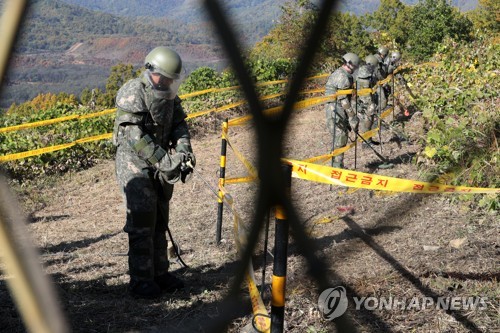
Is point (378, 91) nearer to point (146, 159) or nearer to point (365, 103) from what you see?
point (365, 103)

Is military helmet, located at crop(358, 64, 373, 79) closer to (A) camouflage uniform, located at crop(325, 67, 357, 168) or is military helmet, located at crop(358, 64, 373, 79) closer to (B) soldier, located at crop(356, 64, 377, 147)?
(B) soldier, located at crop(356, 64, 377, 147)

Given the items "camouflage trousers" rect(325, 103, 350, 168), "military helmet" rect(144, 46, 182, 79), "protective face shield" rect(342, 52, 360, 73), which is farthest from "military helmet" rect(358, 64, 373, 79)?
"military helmet" rect(144, 46, 182, 79)

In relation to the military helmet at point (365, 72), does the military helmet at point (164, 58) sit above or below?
below

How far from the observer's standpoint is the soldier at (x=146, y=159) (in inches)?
154

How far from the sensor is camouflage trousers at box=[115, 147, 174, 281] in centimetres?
401

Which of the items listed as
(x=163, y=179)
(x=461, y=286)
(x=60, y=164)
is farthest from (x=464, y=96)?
(x=60, y=164)

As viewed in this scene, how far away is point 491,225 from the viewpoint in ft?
16.1

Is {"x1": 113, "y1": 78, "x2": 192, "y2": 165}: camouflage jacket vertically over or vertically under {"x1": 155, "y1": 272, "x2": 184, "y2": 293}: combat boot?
over

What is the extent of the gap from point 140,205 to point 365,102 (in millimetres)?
6318

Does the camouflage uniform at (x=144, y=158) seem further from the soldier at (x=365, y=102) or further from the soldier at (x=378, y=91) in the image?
the soldier at (x=378, y=91)

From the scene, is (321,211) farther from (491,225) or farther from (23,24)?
(23,24)

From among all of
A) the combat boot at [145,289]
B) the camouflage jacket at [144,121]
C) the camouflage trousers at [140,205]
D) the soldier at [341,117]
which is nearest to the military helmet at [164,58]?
the camouflage jacket at [144,121]

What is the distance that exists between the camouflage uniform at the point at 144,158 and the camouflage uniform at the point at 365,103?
5156 millimetres

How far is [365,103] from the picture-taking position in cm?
959
